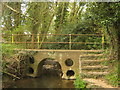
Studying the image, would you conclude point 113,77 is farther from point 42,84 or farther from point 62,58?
point 42,84

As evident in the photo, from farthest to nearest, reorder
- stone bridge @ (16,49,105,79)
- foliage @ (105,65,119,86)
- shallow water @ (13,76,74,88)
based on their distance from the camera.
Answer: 1. stone bridge @ (16,49,105,79)
2. shallow water @ (13,76,74,88)
3. foliage @ (105,65,119,86)

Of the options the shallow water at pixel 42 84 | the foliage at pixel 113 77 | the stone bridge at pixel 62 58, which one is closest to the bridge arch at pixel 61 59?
the stone bridge at pixel 62 58

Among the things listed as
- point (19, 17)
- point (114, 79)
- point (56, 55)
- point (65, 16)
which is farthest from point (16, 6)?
point (114, 79)

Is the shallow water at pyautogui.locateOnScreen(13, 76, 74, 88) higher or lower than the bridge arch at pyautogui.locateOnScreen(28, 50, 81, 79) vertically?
lower

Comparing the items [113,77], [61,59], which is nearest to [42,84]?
[61,59]

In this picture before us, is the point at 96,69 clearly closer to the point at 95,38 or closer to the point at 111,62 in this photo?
the point at 111,62

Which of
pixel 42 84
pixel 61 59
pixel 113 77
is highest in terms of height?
pixel 61 59

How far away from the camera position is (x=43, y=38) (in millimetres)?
8812

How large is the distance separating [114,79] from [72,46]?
167 inches

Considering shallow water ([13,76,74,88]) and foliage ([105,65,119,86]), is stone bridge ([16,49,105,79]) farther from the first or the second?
foliage ([105,65,119,86])

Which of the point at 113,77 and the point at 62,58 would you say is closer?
the point at 113,77

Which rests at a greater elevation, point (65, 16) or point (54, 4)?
point (54, 4)

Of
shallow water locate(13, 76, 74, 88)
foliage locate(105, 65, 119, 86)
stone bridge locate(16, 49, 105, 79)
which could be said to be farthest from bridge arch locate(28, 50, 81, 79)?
foliage locate(105, 65, 119, 86)

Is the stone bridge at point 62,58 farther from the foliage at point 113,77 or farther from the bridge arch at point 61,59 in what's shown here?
the foliage at point 113,77
